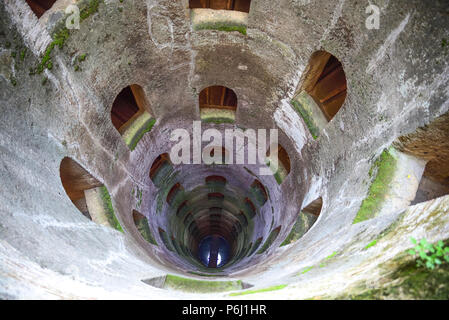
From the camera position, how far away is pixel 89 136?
4.95 metres

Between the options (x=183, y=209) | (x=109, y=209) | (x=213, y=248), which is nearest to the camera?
(x=109, y=209)

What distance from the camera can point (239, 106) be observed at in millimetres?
6777

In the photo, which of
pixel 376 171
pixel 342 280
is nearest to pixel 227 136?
pixel 376 171

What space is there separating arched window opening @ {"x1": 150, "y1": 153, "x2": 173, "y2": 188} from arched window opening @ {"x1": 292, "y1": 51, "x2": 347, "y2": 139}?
13.3ft

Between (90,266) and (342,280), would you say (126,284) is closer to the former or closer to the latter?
(90,266)

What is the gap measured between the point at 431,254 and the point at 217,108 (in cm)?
601

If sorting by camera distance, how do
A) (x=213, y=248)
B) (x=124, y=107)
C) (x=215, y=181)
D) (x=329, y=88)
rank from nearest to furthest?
(x=329, y=88), (x=124, y=107), (x=215, y=181), (x=213, y=248)

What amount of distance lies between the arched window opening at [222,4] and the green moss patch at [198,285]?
4.49 meters

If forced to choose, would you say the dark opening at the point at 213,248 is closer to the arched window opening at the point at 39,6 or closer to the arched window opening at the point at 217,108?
the arched window opening at the point at 217,108

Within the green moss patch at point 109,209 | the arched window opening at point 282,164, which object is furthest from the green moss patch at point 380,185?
the arched window opening at point 282,164

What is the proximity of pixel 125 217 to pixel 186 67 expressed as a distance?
10.3 ft

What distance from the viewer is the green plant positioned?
5.42ft

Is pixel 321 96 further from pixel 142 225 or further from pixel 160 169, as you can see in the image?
pixel 142 225

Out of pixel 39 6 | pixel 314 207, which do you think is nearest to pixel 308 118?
pixel 314 207
